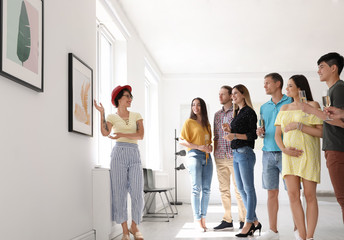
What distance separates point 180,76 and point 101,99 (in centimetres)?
459

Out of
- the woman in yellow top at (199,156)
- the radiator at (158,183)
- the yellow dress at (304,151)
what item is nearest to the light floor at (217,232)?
the woman in yellow top at (199,156)

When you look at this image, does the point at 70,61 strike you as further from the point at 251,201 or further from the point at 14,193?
the point at 251,201

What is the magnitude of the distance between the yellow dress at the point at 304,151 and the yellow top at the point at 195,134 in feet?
4.58

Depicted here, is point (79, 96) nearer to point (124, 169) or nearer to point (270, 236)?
point (124, 169)

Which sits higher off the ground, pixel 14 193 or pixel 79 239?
pixel 14 193

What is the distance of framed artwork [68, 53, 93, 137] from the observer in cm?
350

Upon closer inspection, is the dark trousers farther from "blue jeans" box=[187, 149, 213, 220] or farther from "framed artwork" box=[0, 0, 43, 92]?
"framed artwork" box=[0, 0, 43, 92]

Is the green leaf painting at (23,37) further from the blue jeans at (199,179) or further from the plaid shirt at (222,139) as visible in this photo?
the plaid shirt at (222,139)

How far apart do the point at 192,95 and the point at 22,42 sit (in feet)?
24.0

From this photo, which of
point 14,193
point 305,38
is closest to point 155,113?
point 305,38

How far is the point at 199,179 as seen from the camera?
181 inches

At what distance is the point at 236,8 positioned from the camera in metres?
5.68

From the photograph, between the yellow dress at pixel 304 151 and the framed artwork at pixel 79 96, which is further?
the framed artwork at pixel 79 96

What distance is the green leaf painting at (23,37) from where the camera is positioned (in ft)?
8.40
